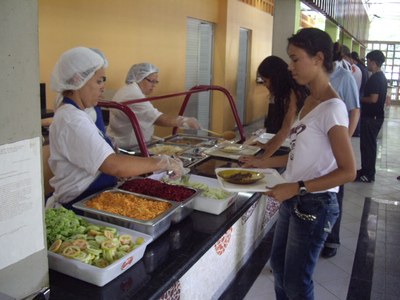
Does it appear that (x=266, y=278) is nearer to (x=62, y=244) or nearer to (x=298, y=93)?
(x=298, y=93)

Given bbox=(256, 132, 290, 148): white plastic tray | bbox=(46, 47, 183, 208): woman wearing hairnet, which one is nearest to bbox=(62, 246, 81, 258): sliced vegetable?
bbox=(46, 47, 183, 208): woman wearing hairnet

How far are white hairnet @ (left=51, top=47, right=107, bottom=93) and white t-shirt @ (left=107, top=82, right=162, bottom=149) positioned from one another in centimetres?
127

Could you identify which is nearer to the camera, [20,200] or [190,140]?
[20,200]

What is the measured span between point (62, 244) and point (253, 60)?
24.0ft

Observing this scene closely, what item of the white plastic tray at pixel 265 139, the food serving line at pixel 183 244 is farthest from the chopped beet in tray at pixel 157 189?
the white plastic tray at pixel 265 139

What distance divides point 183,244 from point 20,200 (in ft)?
2.13

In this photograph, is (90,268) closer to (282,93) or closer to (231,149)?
(231,149)

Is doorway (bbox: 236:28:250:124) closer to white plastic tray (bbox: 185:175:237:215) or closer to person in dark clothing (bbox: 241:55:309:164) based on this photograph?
person in dark clothing (bbox: 241:55:309:164)

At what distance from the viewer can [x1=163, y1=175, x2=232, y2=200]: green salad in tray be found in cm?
169

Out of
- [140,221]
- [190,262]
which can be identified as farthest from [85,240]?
[190,262]

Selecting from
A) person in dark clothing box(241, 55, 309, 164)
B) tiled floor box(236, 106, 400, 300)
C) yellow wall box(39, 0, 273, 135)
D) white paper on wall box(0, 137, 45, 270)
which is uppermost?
yellow wall box(39, 0, 273, 135)

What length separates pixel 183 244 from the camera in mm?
1386

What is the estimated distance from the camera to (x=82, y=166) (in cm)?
148

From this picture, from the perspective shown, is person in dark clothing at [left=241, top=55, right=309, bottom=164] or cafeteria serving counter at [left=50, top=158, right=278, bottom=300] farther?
person in dark clothing at [left=241, top=55, right=309, bottom=164]
